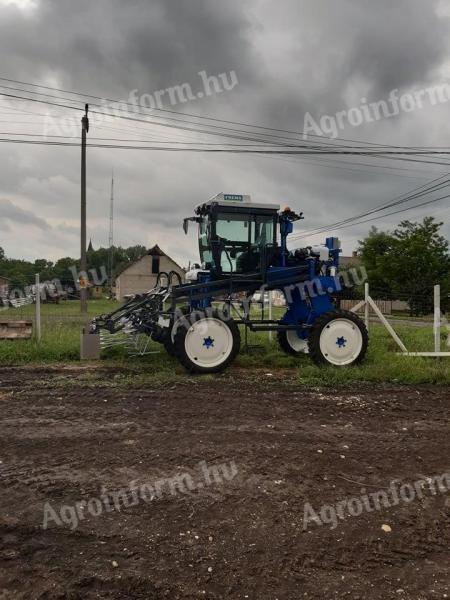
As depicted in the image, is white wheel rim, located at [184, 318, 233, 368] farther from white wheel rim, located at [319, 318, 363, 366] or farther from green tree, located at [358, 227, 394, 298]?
green tree, located at [358, 227, 394, 298]

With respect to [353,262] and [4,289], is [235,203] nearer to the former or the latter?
[4,289]

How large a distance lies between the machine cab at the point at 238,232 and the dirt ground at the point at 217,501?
12.7 feet

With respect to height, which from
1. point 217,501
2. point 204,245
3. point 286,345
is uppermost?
point 204,245

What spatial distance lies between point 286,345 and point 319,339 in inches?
74.0

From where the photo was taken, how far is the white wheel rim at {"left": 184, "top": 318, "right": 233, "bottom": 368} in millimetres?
8961

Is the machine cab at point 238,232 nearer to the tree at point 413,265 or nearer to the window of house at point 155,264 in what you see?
the tree at point 413,265

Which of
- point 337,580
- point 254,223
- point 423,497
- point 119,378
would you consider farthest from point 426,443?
point 254,223

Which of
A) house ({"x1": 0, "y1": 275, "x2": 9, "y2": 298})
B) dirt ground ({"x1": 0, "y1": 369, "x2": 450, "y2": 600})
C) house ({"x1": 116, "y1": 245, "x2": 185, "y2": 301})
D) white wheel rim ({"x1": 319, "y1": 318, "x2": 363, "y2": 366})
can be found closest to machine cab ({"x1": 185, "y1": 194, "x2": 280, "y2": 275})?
white wheel rim ({"x1": 319, "y1": 318, "x2": 363, "y2": 366})

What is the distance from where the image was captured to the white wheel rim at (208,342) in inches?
353

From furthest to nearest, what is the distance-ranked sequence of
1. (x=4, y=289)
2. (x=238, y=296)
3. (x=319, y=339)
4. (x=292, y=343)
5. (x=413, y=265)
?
1. (x=413, y=265)
2. (x=4, y=289)
3. (x=292, y=343)
4. (x=238, y=296)
5. (x=319, y=339)

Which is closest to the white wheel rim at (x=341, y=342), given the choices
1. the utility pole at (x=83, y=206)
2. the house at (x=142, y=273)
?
the utility pole at (x=83, y=206)

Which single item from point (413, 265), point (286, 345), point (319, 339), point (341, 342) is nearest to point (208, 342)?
point (319, 339)

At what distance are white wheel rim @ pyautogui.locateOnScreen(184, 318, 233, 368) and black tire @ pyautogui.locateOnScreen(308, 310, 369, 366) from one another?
1.63 meters

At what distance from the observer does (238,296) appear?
33.4 ft
